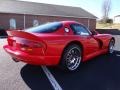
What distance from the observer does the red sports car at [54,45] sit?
4.63m

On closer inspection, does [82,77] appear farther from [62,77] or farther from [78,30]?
[78,30]

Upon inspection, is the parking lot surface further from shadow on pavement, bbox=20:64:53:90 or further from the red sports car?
the red sports car

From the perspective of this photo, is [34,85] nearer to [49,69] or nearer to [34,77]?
[34,77]

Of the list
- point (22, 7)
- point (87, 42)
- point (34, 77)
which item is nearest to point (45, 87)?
point (34, 77)

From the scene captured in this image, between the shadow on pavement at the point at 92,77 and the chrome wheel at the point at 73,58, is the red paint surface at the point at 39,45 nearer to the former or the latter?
the chrome wheel at the point at 73,58

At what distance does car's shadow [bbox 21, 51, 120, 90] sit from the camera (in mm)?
4390

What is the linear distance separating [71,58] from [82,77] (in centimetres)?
70

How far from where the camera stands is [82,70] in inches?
222

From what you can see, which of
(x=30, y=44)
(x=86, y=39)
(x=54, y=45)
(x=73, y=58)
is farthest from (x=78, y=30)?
(x=30, y=44)

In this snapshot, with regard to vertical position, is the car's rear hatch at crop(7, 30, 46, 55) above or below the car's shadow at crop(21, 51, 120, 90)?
above

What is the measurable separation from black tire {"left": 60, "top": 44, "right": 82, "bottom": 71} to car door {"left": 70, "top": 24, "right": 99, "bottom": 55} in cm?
31

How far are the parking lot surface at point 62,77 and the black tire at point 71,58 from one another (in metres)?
0.18

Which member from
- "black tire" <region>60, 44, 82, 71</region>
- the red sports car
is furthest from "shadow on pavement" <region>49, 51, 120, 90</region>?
the red sports car

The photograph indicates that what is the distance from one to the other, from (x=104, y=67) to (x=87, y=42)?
3.03 feet
